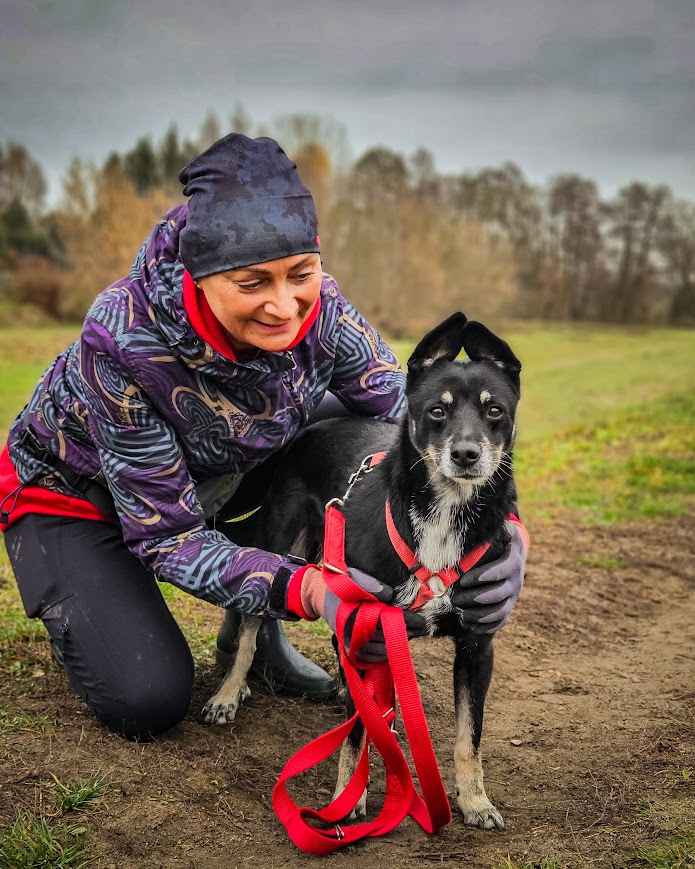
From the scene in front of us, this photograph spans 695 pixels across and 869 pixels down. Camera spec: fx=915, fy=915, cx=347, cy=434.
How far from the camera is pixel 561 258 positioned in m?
24.0

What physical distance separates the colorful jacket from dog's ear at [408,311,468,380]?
0.50 meters

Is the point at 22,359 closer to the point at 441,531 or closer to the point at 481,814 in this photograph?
the point at 441,531

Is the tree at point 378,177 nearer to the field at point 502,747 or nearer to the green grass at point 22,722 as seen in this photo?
the field at point 502,747

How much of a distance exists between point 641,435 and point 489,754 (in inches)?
269

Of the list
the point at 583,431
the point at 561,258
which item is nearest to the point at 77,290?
→ the point at 561,258

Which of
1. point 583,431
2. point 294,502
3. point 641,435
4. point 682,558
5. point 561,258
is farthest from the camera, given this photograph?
point 561,258

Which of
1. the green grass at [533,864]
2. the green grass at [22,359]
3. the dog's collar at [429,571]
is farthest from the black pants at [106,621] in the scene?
the green grass at [22,359]

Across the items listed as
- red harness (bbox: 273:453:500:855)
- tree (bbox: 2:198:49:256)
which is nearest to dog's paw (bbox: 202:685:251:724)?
red harness (bbox: 273:453:500:855)

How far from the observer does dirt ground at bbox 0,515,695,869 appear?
280 centimetres

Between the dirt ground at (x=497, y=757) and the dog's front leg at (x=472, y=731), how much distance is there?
7 centimetres

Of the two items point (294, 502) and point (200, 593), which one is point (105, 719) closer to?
point (200, 593)

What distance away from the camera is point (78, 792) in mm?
2939

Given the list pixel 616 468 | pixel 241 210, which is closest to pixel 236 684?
pixel 241 210

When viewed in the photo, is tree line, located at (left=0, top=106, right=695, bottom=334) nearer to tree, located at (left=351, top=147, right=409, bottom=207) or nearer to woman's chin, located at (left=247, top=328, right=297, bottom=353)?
tree, located at (left=351, top=147, right=409, bottom=207)
